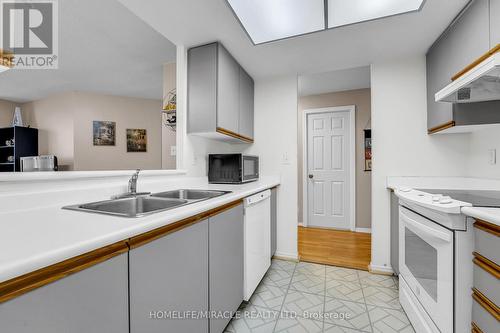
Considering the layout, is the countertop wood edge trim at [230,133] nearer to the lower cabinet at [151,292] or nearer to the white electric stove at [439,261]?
the lower cabinet at [151,292]

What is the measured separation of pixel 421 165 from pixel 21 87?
595cm

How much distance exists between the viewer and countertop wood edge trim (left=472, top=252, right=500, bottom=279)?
2.86 feet

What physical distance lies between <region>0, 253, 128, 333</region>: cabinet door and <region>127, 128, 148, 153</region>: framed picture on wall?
15.3ft

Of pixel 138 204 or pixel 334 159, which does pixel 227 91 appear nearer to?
pixel 138 204

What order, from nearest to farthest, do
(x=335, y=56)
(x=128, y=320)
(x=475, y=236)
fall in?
(x=128, y=320)
(x=475, y=236)
(x=335, y=56)

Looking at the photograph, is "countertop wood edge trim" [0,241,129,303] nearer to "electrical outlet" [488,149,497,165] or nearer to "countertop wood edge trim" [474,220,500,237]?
"countertop wood edge trim" [474,220,500,237]

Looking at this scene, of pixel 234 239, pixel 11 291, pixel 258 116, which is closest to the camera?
pixel 11 291

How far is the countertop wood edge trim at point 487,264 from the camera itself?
872 mm

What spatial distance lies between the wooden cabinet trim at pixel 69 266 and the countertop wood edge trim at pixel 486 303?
1291mm

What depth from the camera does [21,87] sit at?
383cm

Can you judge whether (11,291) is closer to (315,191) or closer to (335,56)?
(335,56)

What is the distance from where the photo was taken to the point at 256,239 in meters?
1.84

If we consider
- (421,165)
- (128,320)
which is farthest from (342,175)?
(128,320)

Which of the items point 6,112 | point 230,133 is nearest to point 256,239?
point 230,133
